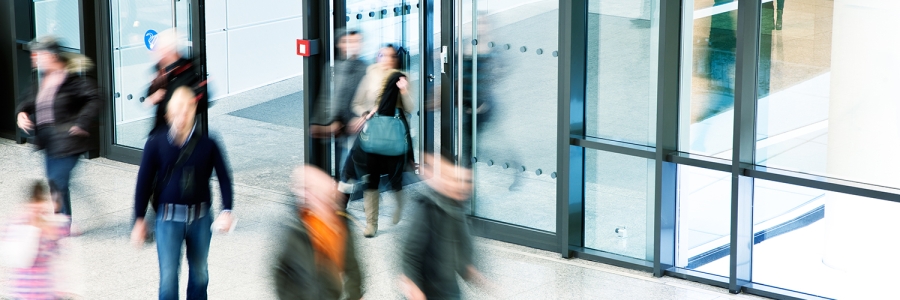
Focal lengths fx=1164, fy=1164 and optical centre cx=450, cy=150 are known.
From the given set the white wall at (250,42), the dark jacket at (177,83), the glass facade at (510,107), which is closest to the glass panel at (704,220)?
the glass facade at (510,107)

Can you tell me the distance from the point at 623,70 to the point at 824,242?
186 centimetres

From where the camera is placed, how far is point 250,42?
1475cm

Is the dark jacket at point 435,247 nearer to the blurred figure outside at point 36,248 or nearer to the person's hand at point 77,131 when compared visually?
the blurred figure outside at point 36,248

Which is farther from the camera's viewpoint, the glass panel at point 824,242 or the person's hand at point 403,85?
the person's hand at point 403,85

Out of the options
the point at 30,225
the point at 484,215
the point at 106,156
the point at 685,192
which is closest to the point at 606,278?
the point at 685,192

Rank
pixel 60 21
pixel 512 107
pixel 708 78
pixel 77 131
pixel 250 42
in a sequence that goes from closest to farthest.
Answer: pixel 708 78
pixel 77 131
pixel 512 107
pixel 60 21
pixel 250 42

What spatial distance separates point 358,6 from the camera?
1019 centimetres

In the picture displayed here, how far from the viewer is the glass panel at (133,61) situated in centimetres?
1159

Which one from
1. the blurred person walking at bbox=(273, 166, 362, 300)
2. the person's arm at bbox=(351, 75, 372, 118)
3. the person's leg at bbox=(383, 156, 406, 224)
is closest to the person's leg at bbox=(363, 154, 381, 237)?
the person's leg at bbox=(383, 156, 406, 224)

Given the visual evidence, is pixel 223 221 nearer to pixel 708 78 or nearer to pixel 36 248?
pixel 36 248

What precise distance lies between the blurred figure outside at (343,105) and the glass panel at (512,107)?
35.8 inches

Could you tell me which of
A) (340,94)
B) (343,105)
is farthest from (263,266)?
(340,94)

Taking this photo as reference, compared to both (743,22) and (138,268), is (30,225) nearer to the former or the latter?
(138,268)

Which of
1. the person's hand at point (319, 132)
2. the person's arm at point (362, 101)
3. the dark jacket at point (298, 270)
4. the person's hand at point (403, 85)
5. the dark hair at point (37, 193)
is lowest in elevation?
the dark jacket at point (298, 270)
